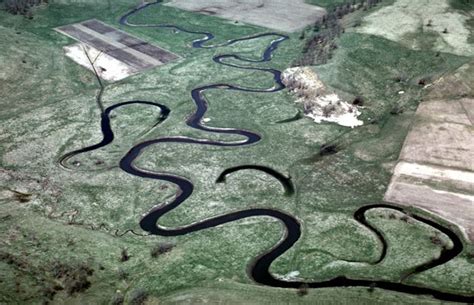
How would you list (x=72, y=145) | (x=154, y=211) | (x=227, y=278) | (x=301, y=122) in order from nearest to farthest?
(x=227, y=278) < (x=154, y=211) < (x=72, y=145) < (x=301, y=122)

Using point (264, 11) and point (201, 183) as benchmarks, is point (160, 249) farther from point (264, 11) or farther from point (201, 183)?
point (264, 11)

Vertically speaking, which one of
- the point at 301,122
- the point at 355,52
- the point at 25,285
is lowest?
the point at 25,285

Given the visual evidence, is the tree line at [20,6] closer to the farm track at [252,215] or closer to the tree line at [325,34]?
the farm track at [252,215]

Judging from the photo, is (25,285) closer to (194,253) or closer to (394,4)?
(194,253)

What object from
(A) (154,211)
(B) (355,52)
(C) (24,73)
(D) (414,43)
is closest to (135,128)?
(A) (154,211)

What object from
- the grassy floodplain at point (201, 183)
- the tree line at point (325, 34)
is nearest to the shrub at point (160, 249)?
the grassy floodplain at point (201, 183)

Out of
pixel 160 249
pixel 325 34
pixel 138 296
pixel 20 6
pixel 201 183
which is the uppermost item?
pixel 325 34

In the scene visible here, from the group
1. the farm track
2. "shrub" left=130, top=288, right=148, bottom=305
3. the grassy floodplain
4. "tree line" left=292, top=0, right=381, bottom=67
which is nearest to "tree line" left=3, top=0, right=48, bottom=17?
the grassy floodplain

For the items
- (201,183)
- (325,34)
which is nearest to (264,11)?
(325,34)
